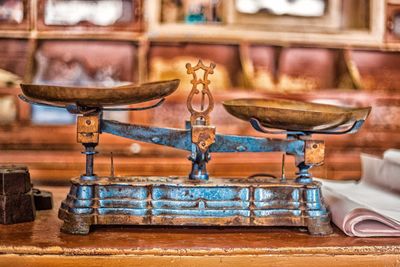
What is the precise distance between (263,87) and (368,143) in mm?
716

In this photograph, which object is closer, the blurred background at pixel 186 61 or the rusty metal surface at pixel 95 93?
the rusty metal surface at pixel 95 93

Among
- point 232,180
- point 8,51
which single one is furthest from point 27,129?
point 232,180

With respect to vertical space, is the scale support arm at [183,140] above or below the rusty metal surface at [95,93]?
below

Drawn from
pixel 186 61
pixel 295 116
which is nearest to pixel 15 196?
pixel 295 116

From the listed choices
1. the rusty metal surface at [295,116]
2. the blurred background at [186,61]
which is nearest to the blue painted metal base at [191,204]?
the rusty metal surface at [295,116]

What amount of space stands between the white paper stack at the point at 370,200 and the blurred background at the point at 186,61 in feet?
5.37

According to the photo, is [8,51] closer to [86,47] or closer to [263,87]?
[86,47]

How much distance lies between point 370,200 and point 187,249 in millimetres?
609

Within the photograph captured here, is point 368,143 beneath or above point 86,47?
beneath

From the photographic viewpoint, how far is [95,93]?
1188mm

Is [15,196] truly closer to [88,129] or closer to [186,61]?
[88,129]

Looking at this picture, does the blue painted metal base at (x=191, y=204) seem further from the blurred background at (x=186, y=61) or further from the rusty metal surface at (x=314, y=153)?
the blurred background at (x=186, y=61)

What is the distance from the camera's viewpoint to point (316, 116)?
3.99 feet

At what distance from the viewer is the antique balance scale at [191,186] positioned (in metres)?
1.22
